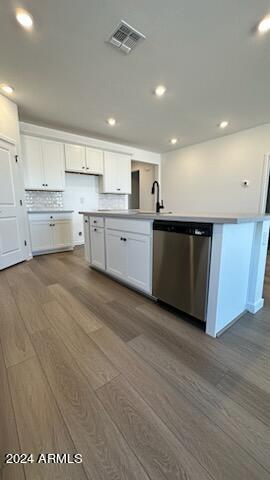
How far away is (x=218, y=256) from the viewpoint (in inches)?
53.1

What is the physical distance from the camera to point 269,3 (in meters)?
1.54

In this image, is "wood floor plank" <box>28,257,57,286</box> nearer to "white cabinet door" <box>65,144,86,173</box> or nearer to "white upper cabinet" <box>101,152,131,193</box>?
"white cabinet door" <box>65,144,86,173</box>

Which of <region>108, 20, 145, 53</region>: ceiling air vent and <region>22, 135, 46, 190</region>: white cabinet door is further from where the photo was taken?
<region>22, 135, 46, 190</region>: white cabinet door

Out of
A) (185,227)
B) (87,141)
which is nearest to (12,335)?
(185,227)

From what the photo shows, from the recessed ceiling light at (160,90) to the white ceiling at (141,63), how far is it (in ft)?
0.27

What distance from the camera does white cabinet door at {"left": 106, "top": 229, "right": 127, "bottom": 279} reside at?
2.25 meters

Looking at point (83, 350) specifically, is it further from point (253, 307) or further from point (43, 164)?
point (43, 164)

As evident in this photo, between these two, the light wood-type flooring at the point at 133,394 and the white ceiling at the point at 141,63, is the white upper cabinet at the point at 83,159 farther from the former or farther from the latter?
the light wood-type flooring at the point at 133,394

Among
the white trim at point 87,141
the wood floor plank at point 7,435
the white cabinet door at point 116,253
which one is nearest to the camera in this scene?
the wood floor plank at point 7,435

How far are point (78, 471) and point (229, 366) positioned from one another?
3.12 ft

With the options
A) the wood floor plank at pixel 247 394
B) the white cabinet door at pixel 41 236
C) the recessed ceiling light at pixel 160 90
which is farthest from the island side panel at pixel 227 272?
the white cabinet door at pixel 41 236

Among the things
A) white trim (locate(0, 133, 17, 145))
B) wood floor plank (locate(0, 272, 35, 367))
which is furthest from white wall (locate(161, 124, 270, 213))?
wood floor plank (locate(0, 272, 35, 367))

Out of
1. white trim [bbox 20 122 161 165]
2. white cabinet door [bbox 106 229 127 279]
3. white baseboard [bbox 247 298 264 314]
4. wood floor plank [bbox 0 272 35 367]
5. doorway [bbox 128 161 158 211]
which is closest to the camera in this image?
wood floor plank [bbox 0 272 35 367]

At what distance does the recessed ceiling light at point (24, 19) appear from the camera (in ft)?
5.21
